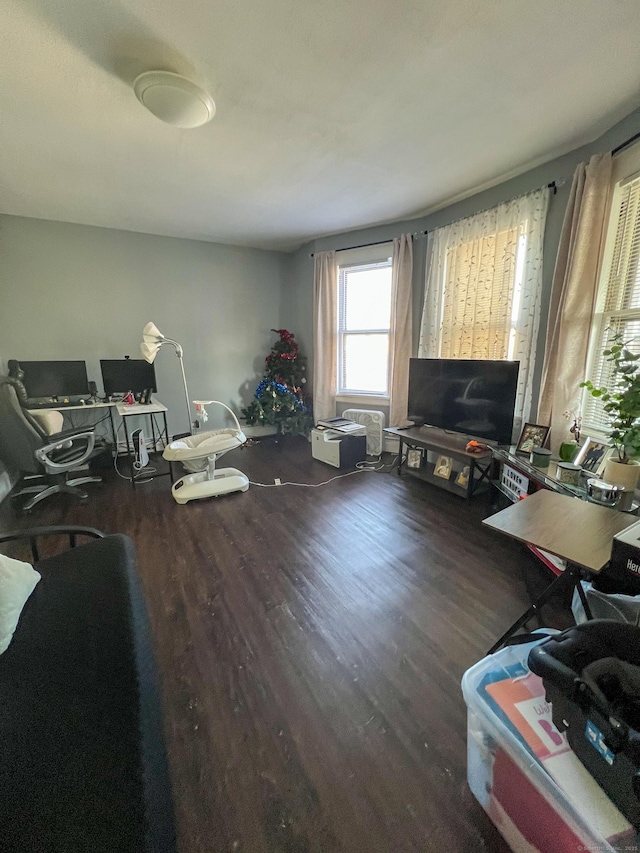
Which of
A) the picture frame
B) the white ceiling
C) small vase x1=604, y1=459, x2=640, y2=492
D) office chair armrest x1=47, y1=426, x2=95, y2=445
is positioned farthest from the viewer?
the picture frame

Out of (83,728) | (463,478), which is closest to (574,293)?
(463,478)

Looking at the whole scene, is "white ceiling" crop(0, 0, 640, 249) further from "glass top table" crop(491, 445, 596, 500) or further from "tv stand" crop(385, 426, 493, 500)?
"tv stand" crop(385, 426, 493, 500)

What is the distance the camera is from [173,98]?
62.6 inches

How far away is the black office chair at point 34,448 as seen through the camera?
7.89ft

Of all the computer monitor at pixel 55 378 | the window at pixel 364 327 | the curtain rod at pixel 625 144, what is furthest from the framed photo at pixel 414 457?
the computer monitor at pixel 55 378

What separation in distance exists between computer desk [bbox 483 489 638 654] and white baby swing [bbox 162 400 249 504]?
6.83ft

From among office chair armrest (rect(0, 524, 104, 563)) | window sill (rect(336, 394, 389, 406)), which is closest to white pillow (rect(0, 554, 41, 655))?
office chair armrest (rect(0, 524, 104, 563))

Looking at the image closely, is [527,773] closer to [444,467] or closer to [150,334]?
[444,467]

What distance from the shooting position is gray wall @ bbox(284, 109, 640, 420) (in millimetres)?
2154

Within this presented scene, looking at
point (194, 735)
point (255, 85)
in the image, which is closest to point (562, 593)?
point (194, 735)

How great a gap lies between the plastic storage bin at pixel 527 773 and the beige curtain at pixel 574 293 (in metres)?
1.81

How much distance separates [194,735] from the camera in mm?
1131

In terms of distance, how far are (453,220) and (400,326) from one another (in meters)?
1.04

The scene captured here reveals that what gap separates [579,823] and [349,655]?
854mm
